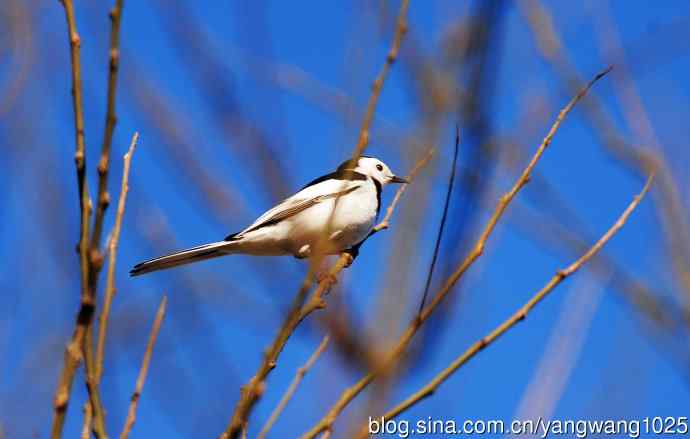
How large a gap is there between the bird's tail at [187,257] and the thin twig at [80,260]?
2.51 metres

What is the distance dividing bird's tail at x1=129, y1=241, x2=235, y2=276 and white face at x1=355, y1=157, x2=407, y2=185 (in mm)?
1616

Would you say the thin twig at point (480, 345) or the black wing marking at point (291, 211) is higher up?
the black wing marking at point (291, 211)

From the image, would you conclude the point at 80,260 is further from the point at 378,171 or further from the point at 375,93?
the point at 378,171

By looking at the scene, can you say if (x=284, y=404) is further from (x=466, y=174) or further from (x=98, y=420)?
(x=466, y=174)

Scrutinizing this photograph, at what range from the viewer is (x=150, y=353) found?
5.77 ft

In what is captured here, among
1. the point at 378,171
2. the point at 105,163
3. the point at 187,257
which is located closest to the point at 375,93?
the point at 105,163

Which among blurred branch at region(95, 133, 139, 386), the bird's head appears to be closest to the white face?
the bird's head

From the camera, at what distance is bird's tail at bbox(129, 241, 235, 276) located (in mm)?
3928

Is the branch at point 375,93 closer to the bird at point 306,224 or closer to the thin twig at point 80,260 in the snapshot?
the thin twig at point 80,260

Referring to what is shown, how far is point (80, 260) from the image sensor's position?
1.39 m

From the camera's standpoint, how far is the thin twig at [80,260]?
50.5 inches

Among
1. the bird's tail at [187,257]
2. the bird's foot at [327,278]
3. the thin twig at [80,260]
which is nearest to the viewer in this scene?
the thin twig at [80,260]

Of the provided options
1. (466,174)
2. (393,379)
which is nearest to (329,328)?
(393,379)

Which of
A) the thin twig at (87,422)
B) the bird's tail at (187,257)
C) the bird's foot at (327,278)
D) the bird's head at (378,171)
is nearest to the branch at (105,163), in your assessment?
the thin twig at (87,422)
